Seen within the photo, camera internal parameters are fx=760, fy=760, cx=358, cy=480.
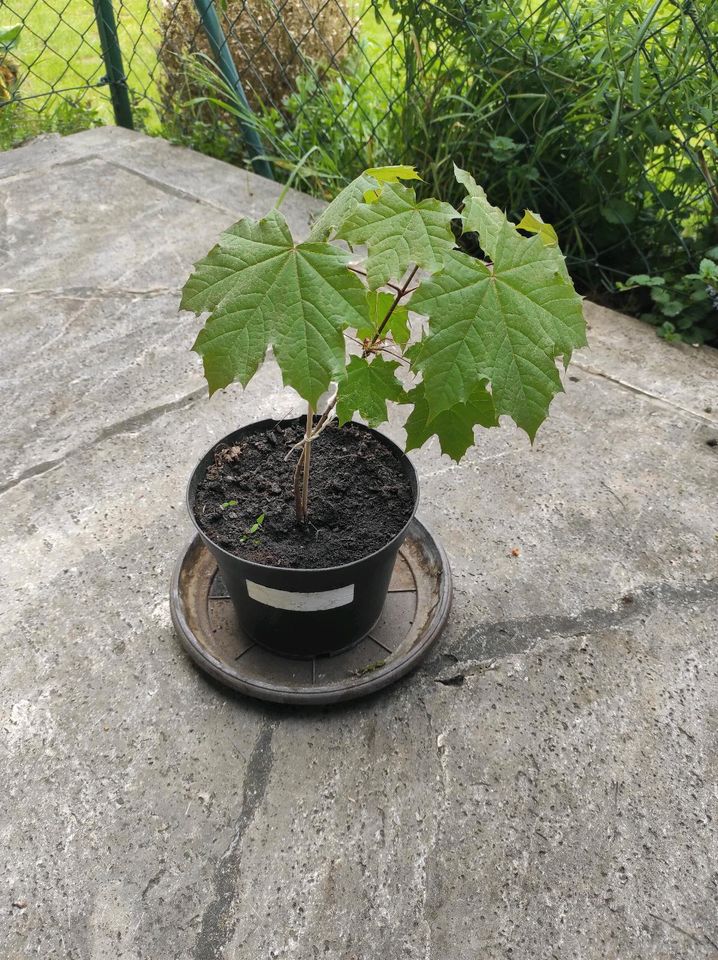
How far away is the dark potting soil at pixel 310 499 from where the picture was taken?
51.4 inches

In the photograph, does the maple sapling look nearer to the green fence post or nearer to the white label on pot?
the white label on pot

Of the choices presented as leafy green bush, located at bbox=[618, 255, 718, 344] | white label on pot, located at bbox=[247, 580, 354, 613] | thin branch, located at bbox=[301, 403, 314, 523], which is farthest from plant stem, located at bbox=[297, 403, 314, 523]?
leafy green bush, located at bbox=[618, 255, 718, 344]

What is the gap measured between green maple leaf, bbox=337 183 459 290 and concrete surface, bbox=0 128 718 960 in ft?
2.70

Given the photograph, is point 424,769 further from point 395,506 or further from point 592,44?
point 592,44

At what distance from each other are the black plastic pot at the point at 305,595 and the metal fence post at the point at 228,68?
192 centimetres

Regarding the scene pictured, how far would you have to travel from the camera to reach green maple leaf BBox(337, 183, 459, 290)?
35.2 inches

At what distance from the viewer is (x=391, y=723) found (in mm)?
1353

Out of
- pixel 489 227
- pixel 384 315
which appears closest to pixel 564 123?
pixel 384 315

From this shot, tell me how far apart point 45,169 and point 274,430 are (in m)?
2.21

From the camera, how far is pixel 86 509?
1.74 m

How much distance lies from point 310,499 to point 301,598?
192 millimetres

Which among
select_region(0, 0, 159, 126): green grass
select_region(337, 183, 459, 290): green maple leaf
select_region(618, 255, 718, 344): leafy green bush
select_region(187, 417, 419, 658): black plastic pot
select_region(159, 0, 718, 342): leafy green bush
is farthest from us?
select_region(0, 0, 159, 126): green grass

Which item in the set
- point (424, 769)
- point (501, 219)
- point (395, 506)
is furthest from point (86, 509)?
point (501, 219)

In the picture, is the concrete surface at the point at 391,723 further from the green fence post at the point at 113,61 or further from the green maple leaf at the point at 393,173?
the green fence post at the point at 113,61
